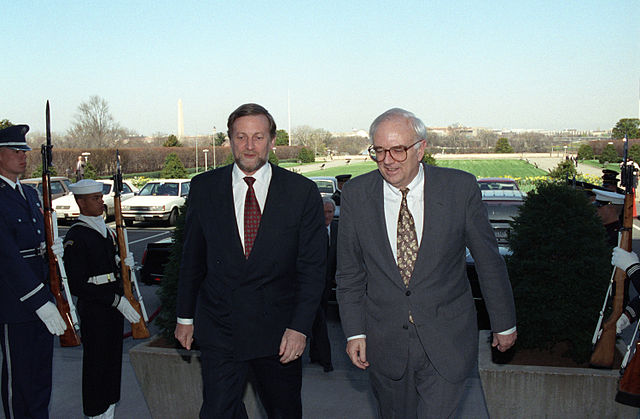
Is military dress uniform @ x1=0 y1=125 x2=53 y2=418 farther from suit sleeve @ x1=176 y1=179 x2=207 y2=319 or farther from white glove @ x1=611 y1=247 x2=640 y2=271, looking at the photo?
white glove @ x1=611 y1=247 x2=640 y2=271

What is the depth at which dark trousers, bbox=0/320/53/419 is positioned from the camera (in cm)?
395

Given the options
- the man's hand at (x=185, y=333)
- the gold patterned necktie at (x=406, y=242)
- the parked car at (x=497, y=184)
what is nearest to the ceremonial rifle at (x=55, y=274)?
the man's hand at (x=185, y=333)

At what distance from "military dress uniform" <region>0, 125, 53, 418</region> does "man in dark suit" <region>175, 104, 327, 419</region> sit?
118 centimetres

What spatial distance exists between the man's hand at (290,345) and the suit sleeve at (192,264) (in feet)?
1.83

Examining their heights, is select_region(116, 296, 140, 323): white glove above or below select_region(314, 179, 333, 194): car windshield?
above

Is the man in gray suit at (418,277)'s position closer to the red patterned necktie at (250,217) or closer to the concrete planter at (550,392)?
the red patterned necktie at (250,217)

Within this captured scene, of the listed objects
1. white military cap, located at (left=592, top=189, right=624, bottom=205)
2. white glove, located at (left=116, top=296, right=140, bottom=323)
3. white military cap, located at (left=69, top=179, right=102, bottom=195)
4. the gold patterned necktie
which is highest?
white military cap, located at (left=69, top=179, right=102, bottom=195)

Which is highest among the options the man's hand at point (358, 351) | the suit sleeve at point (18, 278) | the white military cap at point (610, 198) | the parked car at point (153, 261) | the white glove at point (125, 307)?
the white military cap at point (610, 198)

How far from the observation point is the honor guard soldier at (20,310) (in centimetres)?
388

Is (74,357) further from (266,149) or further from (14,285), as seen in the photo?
(266,149)

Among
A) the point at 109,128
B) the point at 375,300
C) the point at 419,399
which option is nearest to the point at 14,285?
the point at 375,300

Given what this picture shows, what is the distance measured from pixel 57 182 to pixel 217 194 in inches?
903

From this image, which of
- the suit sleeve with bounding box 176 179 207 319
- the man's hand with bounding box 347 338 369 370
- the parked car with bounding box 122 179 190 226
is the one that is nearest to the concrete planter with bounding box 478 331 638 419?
the man's hand with bounding box 347 338 369 370

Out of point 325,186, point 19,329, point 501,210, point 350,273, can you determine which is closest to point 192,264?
point 350,273
